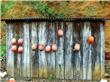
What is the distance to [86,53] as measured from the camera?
13664 mm

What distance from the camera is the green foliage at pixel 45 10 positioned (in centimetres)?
1905

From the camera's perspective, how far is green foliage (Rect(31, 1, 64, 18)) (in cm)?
1905

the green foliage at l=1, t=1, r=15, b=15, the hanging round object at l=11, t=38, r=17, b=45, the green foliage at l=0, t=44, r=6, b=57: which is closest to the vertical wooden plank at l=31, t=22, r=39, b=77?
the hanging round object at l=11, t=38, r=17, b=45

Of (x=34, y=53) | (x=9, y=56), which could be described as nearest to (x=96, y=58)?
(x=34, y=53)

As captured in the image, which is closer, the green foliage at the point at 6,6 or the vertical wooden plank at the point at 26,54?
the vertical wooden plank at the point at 26,54

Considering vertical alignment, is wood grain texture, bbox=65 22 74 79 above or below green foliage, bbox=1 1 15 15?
below

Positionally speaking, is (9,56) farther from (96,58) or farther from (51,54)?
(96,58)

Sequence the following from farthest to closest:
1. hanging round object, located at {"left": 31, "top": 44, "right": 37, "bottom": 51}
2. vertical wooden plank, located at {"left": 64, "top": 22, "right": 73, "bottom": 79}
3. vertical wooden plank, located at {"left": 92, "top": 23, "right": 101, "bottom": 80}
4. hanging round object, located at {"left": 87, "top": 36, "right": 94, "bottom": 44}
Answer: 1. hanging round object, located at {"left": 31, "top": 44, "right": 37, "bottom": 51}
2. vertical wooden plank, located at {"left": 64, "top": 22, "right": 73, "bottom": 79}
3. vertical wooden plank, located at {"left": 92, "top": 23, "right": 101, "bottom": 80}
4. hanging round object, located at {"left": 87, "top": 36, "right": 94, "bottom": 44}

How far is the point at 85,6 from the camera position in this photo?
19.7 meters

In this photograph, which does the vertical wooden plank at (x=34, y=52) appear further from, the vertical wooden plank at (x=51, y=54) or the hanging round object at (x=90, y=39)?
the hanging round object at (x=90, y=39)

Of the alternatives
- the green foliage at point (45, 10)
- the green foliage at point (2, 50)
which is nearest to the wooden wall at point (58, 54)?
the green foliage at point (2, 50)

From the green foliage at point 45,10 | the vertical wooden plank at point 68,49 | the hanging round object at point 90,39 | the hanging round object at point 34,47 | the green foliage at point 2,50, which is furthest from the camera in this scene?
the green foliage at point 45,10

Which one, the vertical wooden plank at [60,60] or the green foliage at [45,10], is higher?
the green foliage at [45,10]

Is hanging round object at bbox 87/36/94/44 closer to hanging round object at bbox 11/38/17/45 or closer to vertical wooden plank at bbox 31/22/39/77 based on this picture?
vertical wooden plank at bbox 31/22/39/77
